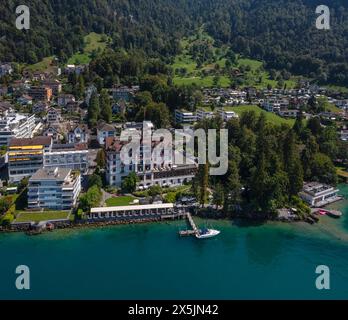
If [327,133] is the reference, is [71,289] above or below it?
below

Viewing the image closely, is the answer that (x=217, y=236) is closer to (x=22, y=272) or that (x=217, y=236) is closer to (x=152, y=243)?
(x=152, y=243)

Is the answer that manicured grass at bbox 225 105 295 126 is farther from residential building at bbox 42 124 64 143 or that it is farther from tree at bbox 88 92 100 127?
residential building at bbox 42 124 64 143

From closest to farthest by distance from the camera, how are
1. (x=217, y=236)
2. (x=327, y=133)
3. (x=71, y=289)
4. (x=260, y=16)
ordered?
1. (x=71, y=289)
2. (x=217, y=236)
3. (x=327, y=133)
4. (x=260, y=16)

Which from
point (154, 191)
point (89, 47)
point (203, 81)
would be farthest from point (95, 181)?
point (89, 47)

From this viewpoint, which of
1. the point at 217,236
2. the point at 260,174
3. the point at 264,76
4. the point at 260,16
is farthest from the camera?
the point at 260,16

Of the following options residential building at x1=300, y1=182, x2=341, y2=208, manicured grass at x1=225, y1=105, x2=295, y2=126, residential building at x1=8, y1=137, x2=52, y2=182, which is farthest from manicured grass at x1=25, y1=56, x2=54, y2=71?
residential building at x1=300, y1=182, x2=341, y2=208

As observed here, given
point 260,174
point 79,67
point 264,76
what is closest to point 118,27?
point 79,67

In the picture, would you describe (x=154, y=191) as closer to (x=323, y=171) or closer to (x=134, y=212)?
(x=134, y=212)
